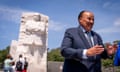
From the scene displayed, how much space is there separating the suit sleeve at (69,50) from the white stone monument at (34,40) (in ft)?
57.1

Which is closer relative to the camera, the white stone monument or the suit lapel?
the suit lapel

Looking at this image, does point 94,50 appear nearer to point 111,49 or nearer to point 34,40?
point 111,49

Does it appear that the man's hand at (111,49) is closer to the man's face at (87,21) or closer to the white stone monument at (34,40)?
the man's face at (87,21)

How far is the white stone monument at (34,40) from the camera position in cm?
2098

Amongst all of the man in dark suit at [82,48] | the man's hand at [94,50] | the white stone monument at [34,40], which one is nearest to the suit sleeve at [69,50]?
the man in dark suit at [82,48]

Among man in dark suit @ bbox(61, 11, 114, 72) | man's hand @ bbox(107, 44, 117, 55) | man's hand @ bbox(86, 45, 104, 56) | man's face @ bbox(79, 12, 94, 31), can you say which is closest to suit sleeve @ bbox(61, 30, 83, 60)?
man in dark suit @ bbox(61, 11, 114, 72)

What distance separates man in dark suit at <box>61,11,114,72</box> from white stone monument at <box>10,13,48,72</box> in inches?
682

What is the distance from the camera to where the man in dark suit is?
3.46m

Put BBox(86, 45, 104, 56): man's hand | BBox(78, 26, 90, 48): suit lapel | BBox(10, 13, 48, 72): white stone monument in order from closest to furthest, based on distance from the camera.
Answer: BBox(86, 45, 104, 56): man's hand → BBox(78, 26, 90, 48): suit lapel → BBox(10, 13, 48, 72): white stone monument

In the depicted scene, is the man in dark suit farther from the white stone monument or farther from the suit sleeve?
the white stone monument

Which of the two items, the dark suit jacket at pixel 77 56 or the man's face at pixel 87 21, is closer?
the dark suit jacket at pixel 77 56

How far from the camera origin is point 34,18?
847 inches

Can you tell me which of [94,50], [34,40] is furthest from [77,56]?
[34,40]

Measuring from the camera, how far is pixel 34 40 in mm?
21250
